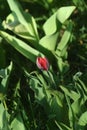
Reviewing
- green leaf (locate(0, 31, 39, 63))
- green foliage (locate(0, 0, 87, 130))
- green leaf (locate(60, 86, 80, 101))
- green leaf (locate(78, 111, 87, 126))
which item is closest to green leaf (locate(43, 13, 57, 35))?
green foliage (locate(0, 0, 87, 130))

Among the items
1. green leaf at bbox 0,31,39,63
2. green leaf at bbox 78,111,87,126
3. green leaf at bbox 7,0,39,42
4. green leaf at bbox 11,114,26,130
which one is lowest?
green leaf at bbox 78,111,87,126

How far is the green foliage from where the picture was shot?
59.6 inches

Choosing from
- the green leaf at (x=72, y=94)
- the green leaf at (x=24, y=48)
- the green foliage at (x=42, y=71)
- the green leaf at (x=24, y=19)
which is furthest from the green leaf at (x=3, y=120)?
the green leaf at (x=24, y=19)

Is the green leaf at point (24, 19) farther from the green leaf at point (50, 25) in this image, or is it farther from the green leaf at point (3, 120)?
the green leaf at point (3, 120)

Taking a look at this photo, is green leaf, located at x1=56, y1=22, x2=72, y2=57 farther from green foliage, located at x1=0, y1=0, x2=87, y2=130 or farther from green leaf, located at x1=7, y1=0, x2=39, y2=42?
green leaf, located at x1=7, y1=0, x2=39, y2=42

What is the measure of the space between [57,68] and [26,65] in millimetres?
171

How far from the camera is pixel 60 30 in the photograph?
1.90m

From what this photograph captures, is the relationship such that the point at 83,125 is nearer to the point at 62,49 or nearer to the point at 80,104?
the point at 80,104

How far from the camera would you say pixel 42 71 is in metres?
1.66

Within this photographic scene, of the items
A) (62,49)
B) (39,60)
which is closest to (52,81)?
(39,60)

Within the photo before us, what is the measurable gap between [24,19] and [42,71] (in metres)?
0.29

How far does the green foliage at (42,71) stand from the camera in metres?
1.51

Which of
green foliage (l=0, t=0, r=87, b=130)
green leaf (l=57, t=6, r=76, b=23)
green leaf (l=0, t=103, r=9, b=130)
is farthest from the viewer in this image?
green leaf (l=57, t=6, r=76, b=23)

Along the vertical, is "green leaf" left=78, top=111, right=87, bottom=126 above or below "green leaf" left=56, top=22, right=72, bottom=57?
below
